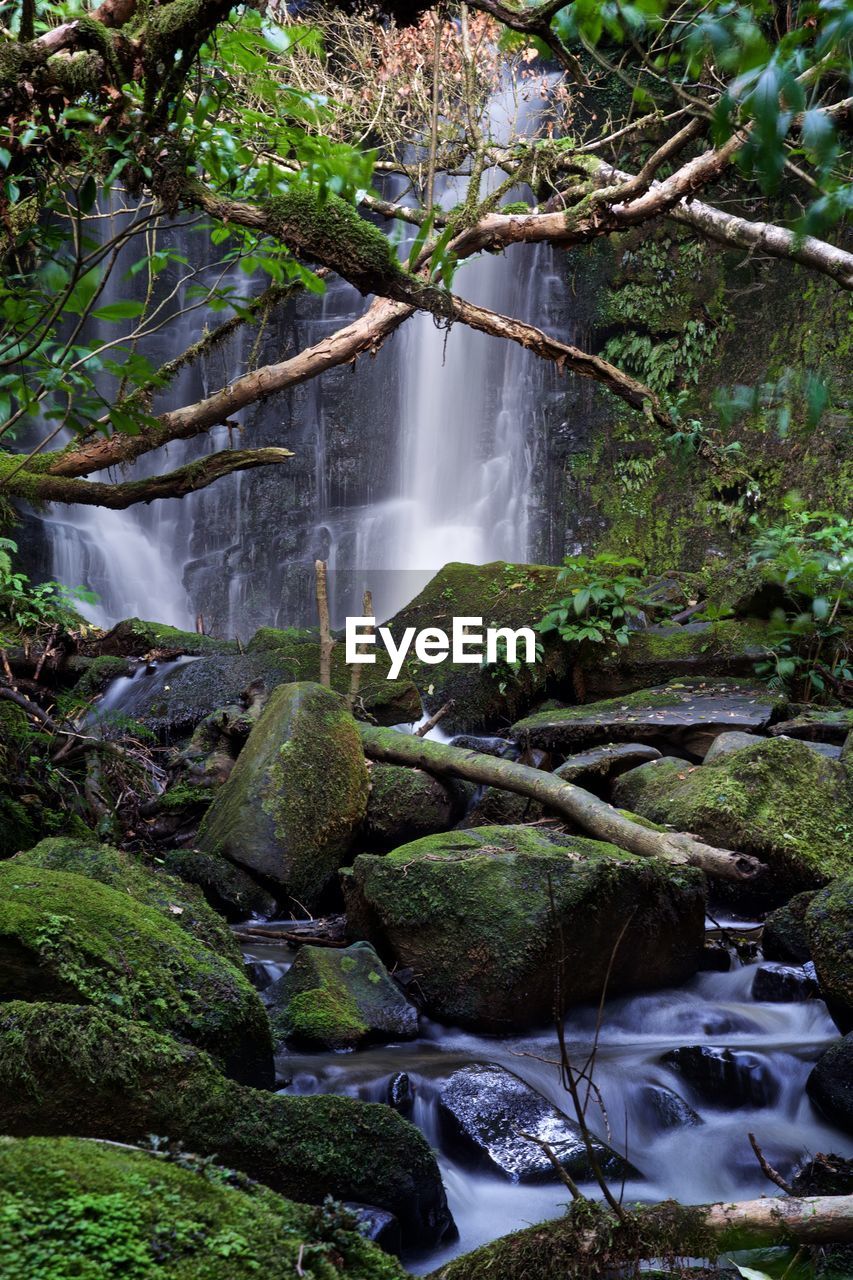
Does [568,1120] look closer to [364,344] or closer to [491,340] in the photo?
[364,344]

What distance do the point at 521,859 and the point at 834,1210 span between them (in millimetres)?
2707

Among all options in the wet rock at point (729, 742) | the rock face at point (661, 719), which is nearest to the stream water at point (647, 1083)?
the wet rock at point (729, 742)

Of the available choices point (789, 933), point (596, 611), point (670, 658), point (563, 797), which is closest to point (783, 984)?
point (789, 933)

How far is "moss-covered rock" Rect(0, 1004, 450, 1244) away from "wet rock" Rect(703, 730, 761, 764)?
4.35 metres

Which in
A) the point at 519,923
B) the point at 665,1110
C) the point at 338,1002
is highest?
the point at 519,923

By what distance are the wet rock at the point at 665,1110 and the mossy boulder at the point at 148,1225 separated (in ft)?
7.97

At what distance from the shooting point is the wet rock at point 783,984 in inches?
180

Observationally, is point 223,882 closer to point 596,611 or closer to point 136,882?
point 136,882

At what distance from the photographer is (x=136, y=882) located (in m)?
4.00

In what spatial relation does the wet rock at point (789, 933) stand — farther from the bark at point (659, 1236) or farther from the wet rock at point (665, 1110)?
the bark at point (659, 1236)

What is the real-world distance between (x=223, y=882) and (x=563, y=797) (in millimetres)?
2011

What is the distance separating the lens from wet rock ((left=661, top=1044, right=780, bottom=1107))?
397cm

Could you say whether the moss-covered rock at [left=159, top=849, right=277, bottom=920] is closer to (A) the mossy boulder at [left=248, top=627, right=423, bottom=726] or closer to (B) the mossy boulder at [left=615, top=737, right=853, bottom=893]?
(B) the mossy boulder at [left=615, top=737, right=853, bottom=893]

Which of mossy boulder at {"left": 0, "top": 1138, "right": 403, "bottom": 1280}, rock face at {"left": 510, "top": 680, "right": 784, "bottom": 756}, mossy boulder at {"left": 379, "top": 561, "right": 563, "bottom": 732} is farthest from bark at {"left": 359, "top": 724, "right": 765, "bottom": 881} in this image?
mossy boulder at {"left": 0, "top": 1138, "right": 403, "bottom": 1280}
